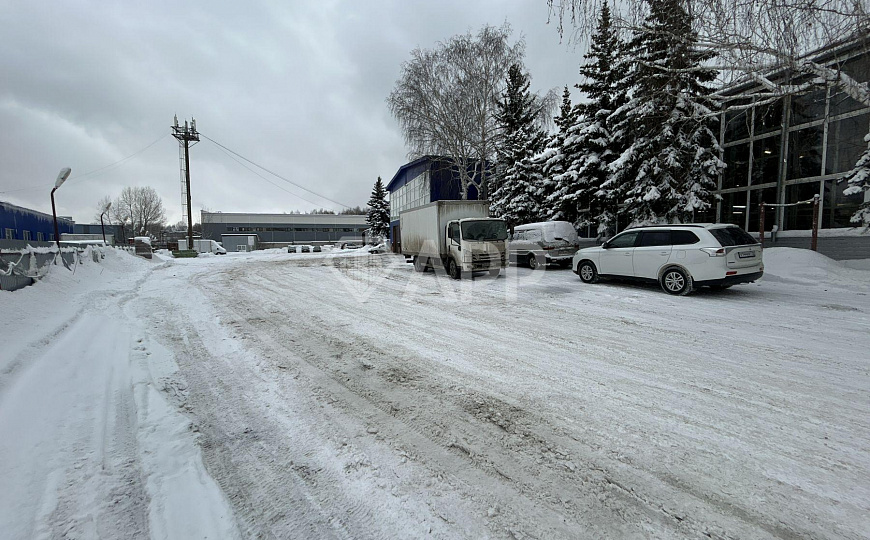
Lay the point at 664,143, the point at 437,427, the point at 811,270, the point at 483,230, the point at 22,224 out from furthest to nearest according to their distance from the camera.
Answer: the point at 22,224 → the point at 664,143 → the point at 483,230 → the point at 811,270 → the point at 437,427

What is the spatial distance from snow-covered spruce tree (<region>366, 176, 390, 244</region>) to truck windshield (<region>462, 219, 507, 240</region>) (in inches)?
1713

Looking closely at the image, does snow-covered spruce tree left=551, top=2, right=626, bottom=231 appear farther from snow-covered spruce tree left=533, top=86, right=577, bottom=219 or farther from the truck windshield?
the truck windshield

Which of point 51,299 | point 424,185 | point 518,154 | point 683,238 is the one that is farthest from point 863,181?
point 424,185

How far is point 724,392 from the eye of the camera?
359cm

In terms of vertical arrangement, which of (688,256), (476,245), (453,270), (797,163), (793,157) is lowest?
(453,270)

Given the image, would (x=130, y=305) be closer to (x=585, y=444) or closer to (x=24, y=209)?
(x=585, y=444)

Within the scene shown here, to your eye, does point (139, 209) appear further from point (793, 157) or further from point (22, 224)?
point (793, 157)

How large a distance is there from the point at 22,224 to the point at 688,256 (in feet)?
144

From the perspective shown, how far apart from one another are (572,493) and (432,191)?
33190 mm

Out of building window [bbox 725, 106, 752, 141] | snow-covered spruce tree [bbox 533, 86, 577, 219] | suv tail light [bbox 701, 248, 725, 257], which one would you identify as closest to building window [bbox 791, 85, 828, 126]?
building window [bbox 725, 106, 752, 141]

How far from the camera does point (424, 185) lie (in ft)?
113

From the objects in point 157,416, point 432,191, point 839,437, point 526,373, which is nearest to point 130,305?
point 157,416

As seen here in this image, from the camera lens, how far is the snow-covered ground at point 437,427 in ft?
6.83

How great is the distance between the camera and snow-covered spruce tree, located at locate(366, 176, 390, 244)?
2188 inches
